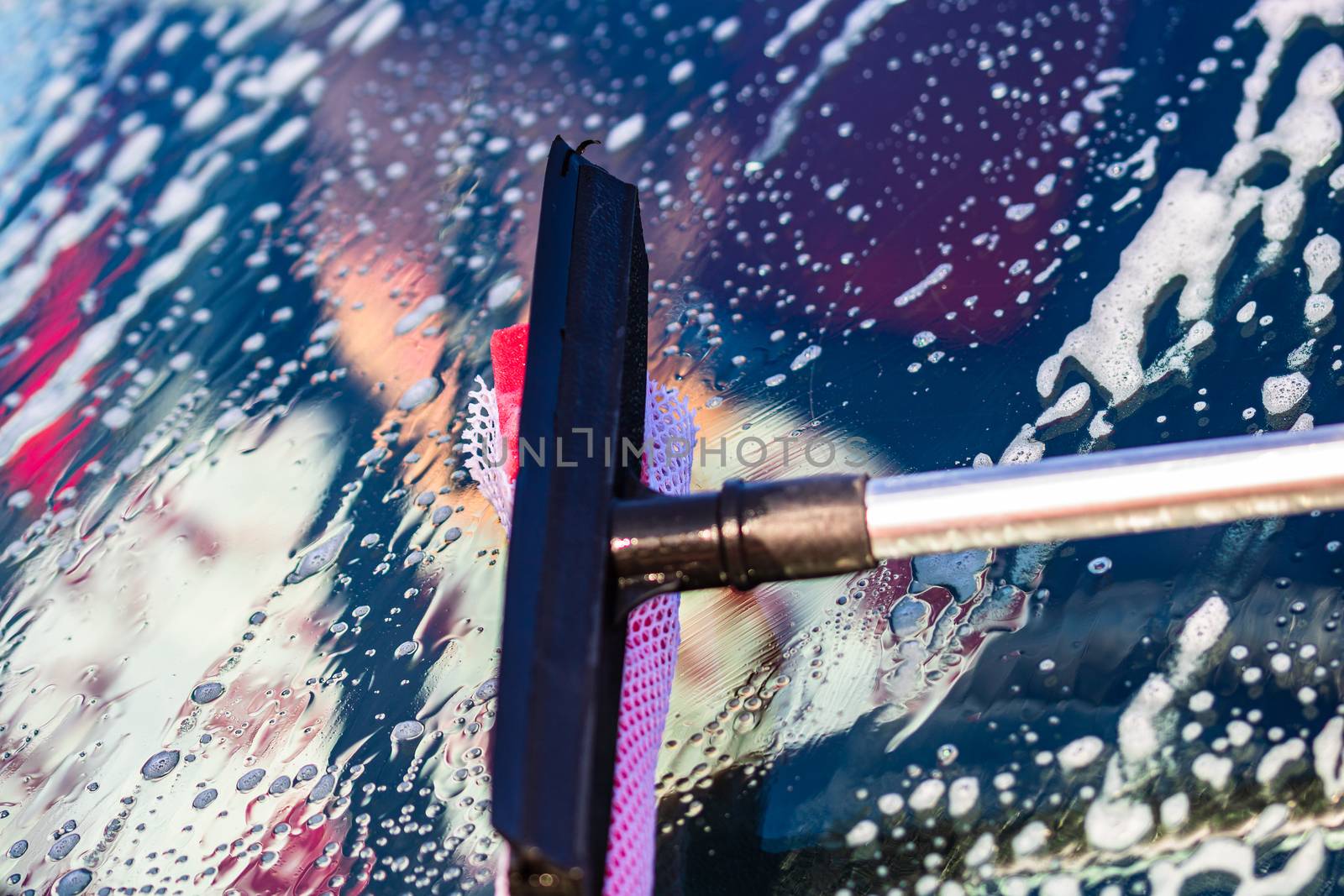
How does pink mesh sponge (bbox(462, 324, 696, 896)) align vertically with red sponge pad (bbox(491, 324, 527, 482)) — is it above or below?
below

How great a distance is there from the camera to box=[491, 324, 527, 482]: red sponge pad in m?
0.99

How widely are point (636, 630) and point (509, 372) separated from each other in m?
0.26

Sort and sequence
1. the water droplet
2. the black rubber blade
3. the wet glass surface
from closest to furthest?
the black rubber blade, the wet glass surface, the water droplet

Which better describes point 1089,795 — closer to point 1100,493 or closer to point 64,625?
point 1100,493

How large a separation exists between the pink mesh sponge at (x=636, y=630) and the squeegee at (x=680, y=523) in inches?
0.7

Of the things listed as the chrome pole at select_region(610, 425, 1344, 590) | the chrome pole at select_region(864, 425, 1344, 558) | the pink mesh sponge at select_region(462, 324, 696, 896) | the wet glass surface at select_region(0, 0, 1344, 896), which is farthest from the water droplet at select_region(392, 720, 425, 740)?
the chrome pole at select_region(864, 425, 1344, 558)

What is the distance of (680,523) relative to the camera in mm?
780

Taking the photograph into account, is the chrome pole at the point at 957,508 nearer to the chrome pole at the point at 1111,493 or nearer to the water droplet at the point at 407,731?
the chrome pole at the point at 1111,493

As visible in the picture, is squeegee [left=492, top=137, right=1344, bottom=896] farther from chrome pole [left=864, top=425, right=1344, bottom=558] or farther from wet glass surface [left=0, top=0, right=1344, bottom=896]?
wet glass surface [left=0, top=0, right=1344, bottom=896]

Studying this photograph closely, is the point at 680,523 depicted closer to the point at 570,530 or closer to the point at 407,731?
the point at 570,530

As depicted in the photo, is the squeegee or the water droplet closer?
the squeegee

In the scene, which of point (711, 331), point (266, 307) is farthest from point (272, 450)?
point (711, 331)

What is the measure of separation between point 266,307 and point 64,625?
424 mm

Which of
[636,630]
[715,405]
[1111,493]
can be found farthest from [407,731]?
[1111,493]
